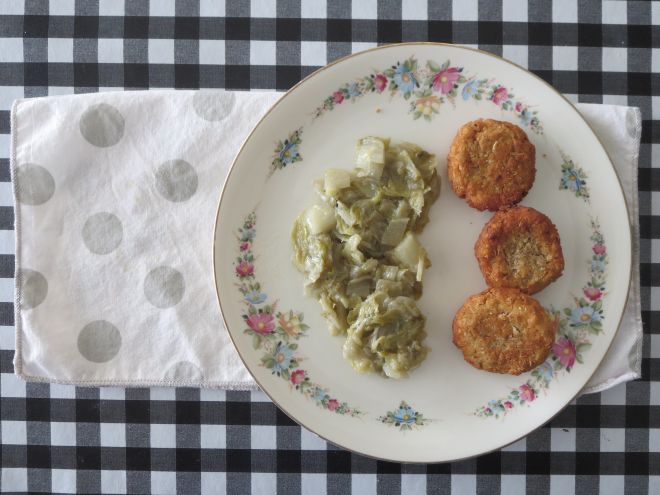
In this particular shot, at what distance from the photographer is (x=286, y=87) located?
306 centimetres

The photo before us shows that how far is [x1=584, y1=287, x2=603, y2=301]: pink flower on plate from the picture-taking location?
2854mm

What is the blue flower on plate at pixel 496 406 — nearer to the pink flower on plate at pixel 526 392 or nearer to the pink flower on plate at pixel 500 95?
the pink flower on plate at pixel 526 392

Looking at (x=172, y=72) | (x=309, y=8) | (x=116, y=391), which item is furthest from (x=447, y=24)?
(x=116, y=391)

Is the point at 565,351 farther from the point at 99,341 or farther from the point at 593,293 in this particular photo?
the point at 99,341

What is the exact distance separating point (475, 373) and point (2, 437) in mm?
2362

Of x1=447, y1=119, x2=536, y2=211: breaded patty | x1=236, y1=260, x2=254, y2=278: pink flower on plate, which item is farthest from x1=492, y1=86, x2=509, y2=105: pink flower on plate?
x1=236, y1=260, x2=254, y2=278: pink flower on plate

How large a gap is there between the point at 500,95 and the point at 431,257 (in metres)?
0.81

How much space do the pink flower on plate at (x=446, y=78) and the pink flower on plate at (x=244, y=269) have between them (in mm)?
1182

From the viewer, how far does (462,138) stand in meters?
2.74

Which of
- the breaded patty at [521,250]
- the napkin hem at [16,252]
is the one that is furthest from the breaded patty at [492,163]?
the napkin hem at [16,252]

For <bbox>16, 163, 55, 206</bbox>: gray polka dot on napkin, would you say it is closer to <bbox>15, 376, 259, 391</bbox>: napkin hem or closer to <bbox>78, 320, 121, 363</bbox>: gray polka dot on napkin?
<bbox>78, 320, 121, 363</bbox>: gray polka dot on napkin

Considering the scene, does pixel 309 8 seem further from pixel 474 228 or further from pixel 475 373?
pixel 475 373

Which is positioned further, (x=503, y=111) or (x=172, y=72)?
(x=172, y=72)

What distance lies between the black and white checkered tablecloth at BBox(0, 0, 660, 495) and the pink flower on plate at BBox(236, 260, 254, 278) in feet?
2.11
